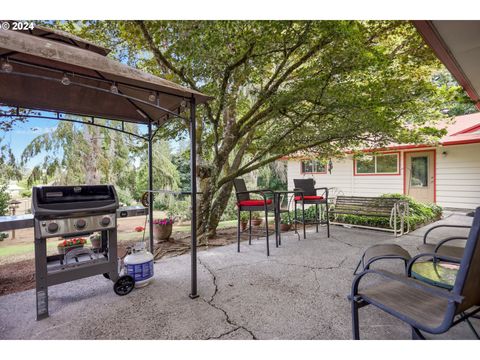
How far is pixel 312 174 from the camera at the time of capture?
1112 centimetres

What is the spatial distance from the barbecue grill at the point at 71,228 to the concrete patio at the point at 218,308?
252 millimetres

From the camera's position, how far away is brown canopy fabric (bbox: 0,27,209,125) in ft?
5.65

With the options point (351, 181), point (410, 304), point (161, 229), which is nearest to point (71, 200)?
point (410, 304)

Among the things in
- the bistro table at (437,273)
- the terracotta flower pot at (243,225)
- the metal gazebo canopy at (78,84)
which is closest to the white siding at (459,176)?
the terracotta flower pot at (243,225)

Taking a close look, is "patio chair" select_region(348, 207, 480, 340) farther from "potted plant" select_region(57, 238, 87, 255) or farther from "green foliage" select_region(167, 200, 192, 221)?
"green foliage" select_region(167, 200, 192, 221)

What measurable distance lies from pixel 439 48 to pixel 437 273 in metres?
2.63

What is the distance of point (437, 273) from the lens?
80.9 inches

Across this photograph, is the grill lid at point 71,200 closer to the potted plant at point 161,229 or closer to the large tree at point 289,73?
the large tree at point 289,73

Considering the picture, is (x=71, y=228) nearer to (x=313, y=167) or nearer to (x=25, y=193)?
(x=25, y=193)

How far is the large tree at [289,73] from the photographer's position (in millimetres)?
3736

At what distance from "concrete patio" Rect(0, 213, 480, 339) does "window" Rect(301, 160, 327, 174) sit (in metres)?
7.80
